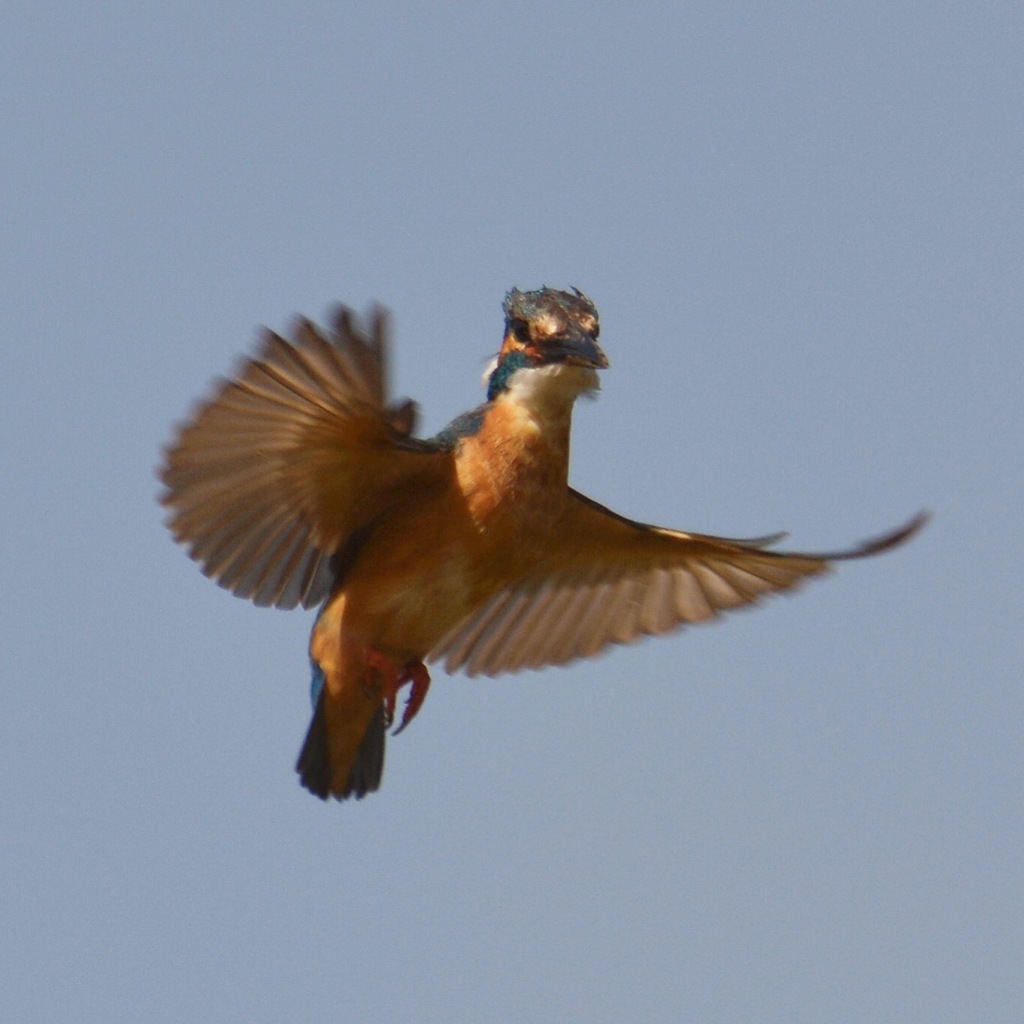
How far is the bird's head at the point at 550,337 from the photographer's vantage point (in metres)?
9.87

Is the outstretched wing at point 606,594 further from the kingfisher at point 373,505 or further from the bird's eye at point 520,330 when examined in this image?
the bird's eye at point 520,330

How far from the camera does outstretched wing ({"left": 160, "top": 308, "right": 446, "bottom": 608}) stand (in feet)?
30.1

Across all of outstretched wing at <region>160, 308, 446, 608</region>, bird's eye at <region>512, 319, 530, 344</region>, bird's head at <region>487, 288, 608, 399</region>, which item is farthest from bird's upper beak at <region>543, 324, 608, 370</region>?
outstretched wing at <region>160, 308, 446, 608</region>

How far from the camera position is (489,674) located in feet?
38.8

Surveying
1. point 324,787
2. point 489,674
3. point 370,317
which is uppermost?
point 370,317

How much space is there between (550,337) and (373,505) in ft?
4.07

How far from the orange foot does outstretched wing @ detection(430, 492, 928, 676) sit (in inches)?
40.1

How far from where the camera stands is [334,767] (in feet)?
34.8

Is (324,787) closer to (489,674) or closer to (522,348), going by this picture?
(489,674)

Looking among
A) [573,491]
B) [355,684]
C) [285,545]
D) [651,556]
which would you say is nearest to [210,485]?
[285,545]

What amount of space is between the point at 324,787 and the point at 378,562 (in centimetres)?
136

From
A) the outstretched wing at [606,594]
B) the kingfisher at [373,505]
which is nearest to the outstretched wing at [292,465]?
the kingfisher at [373,505]

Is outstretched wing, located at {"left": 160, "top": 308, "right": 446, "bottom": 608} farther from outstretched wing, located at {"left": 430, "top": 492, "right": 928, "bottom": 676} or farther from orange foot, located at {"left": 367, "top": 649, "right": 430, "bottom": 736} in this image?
outstretched wing, located at {"left": 430, "top": 492, "right": 928, "bottom": 676}

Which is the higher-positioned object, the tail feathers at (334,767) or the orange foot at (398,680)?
the orange foot at (398,680)
